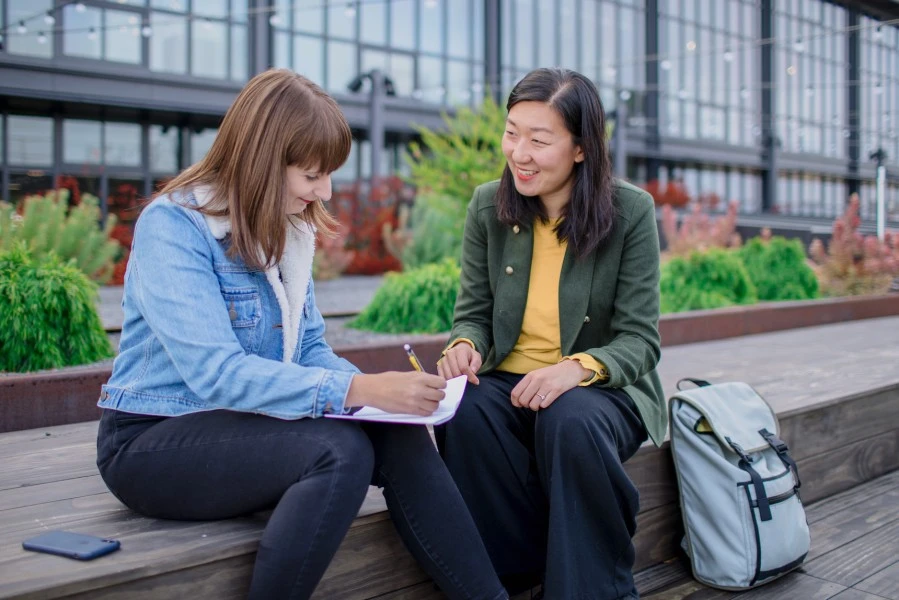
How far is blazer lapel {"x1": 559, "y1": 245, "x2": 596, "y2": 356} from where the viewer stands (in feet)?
7.95

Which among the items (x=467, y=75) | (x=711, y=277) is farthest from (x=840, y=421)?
(x=467, y=75)

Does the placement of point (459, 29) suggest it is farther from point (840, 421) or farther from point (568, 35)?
point (840, 421)

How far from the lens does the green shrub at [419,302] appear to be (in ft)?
18.6

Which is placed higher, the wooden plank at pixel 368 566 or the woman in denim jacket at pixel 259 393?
the woman in denim jacket at pixel 259 393

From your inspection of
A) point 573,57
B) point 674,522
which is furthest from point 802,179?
point 674,522

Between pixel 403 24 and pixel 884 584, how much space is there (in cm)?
2069

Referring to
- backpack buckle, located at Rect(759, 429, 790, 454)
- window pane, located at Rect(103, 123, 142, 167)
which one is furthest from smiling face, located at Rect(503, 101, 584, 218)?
window pane, located at Rect(103, 123, 142, 167)

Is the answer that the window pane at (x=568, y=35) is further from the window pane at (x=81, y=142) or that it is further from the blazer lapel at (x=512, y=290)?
the blazer lapel at (x=512, y=290)

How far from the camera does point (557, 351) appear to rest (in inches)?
98.9

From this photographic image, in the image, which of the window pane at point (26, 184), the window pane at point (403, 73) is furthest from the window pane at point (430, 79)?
the window pane at point (26, 184)

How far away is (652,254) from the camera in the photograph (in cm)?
245

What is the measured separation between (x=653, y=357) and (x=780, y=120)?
1320 inches

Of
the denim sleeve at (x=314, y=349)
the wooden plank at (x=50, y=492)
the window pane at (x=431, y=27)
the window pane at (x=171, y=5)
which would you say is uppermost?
the window pane at (x=431, y=27)

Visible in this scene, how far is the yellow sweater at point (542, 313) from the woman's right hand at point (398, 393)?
2.32 ft
